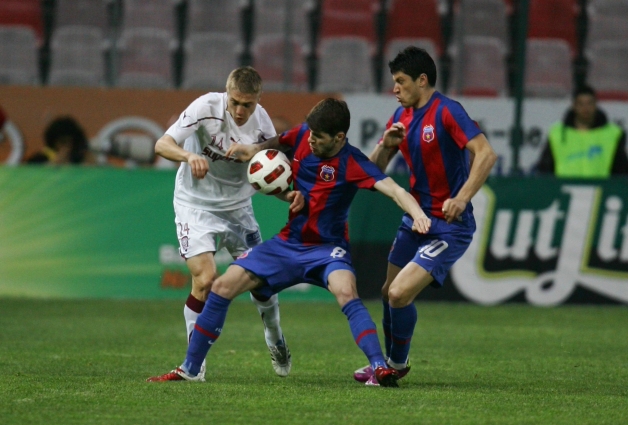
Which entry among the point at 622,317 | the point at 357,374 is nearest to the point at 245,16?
the point at 622,317

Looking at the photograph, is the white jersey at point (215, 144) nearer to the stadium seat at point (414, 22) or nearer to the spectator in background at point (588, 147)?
the spectator in background at point (588, 147)

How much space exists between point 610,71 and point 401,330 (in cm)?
935

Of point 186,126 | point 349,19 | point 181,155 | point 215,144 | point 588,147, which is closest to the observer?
point 181,155

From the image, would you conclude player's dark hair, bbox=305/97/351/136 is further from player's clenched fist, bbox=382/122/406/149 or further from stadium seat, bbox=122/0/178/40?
stadium seat, bbox=122/0/178/40

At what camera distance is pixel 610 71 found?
48.2 ft

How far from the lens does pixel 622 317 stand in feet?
35.4

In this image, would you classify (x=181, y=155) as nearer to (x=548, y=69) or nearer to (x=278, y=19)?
(x=278, y=19)

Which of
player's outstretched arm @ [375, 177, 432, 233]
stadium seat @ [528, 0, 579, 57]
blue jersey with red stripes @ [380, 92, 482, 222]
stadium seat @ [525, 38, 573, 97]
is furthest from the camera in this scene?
stadium seat @ [528, 0, 579, 57]

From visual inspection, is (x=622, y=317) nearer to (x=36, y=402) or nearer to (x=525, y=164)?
(x=525, y=164)

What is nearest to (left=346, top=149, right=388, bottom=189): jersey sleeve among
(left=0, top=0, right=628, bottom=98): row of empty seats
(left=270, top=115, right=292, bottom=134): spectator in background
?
(left=270, top=115, right=292, bottom=134): spectator in background

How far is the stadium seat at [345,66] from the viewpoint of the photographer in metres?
14.4

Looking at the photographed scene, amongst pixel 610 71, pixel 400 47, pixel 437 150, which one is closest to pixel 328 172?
pixel 437 150

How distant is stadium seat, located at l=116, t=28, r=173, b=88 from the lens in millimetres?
14188

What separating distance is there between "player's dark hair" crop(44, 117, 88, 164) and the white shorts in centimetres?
641
